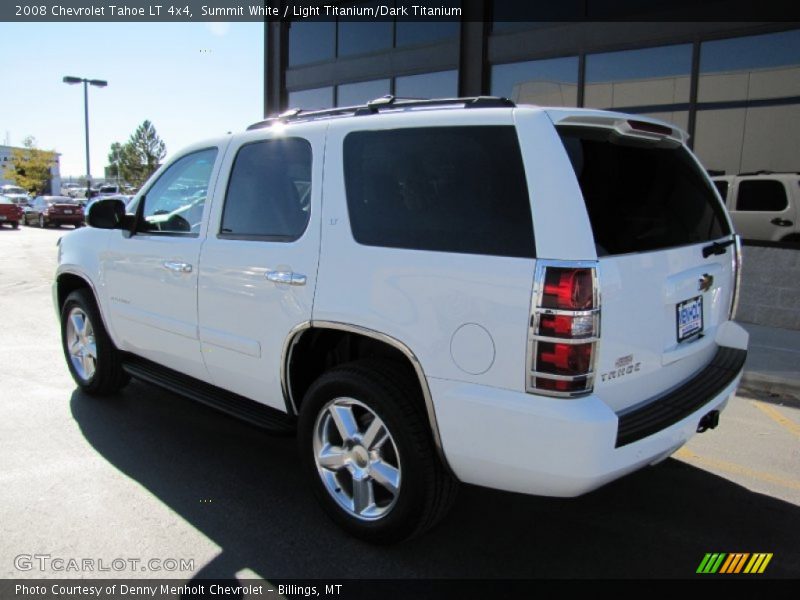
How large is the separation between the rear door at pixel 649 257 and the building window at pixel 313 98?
12464mm

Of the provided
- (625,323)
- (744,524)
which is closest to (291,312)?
(625,323)

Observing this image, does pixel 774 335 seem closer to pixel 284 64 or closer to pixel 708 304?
pixel 708 304

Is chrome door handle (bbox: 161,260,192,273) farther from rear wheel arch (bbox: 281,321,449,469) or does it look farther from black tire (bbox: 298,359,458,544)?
black tire (bbox: 298,359,458,544)

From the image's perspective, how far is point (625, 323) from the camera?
8.24 ft

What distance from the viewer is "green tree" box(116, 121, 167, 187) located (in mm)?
92562

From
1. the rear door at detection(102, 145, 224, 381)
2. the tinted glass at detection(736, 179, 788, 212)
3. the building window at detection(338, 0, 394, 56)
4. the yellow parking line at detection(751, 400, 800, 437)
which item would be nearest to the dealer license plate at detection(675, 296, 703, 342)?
the yellow parking line at detection(751, 400, 800, 437)

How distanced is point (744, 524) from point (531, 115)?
2317mm

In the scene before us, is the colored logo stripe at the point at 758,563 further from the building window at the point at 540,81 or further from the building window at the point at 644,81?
the building window at the point at 540,81

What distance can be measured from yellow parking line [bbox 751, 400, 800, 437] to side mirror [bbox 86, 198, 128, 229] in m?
4.98

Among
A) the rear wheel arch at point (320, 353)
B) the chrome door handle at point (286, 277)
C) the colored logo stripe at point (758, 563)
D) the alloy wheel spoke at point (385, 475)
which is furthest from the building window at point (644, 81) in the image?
the alloy wheel spoke at point (385, 475)

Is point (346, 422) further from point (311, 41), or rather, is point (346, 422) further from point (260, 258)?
point (311, 41)

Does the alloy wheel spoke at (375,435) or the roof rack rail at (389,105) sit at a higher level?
the roof rack rail at (389,105)

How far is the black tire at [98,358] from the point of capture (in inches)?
187

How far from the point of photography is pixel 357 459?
9.81ft
